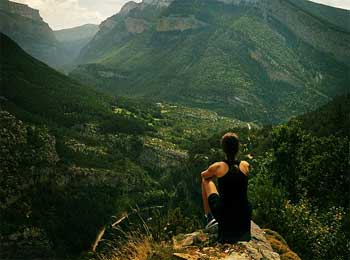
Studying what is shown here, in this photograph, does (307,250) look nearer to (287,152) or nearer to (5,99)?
(287,152)

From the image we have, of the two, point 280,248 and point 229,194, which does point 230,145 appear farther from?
point 280,248

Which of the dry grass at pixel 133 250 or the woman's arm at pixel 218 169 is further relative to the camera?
the woman's arm at pixel 218 169

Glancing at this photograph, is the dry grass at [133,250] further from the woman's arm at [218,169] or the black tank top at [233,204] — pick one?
the woman's arm at [218,169]

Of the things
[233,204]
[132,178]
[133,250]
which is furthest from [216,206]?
[132,178]

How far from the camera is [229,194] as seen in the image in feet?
36.0

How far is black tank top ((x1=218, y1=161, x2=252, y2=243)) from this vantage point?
10875mm

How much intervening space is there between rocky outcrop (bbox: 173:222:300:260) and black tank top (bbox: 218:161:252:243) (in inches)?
10.9

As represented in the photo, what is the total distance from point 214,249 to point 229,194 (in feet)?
4.57

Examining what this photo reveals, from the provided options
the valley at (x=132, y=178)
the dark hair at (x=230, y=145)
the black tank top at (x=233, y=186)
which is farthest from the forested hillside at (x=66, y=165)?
the dark hair at (x=230, y=145)

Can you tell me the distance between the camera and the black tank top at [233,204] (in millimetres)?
10875

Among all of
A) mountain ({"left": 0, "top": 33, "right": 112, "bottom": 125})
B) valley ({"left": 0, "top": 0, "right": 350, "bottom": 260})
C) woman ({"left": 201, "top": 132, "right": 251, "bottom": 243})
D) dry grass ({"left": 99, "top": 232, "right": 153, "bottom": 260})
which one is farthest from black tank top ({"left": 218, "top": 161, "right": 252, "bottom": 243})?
mountain ({"left": 0, "top": 33, "right": 112, "bottom": 125})

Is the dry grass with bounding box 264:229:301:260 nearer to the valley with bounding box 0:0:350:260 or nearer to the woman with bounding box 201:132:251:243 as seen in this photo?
the valley with bounding box 0:0:350:260

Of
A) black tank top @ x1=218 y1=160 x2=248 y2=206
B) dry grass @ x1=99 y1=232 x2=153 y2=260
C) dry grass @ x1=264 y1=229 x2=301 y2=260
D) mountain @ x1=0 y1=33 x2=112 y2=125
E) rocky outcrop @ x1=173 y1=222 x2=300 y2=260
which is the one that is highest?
black tank top @ x1=218 y1=160 x2=248 y2=206

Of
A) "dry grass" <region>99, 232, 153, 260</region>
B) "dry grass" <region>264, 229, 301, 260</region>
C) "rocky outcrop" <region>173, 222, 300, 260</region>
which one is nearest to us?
"dry grass" <region>99, 232, 153, 260</region>
